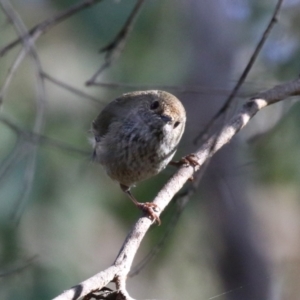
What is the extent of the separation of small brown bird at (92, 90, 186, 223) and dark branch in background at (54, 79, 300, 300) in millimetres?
505

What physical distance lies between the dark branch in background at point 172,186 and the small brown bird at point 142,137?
50 cm

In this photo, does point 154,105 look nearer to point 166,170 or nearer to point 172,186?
point 172,186

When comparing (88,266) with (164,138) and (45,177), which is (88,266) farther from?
(164,138)

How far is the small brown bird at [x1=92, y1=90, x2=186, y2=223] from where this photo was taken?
3.65m

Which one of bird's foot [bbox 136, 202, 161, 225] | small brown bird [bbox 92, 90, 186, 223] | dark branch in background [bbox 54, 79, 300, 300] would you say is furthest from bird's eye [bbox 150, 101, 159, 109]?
bird's foot [bbox 136, 202, 161, 225]

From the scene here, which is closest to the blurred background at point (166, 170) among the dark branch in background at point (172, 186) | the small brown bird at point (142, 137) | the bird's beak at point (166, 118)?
the small brown bird at point (142, 137)

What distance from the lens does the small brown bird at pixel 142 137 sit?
3.65 meters

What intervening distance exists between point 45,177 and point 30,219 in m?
Result: 0.40

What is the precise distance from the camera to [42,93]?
11.7 ft

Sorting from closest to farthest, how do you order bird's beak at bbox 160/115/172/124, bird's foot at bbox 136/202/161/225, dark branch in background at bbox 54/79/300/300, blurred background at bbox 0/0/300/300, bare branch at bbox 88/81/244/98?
dark branch in background at bbox 54/79/300/300
bird's foot at bbox 136/202/161/225
bare branch at bbox 88/81/244/98
bird's beak at bbox 160/115/172/124
blurred background at bbox 0/0/300/300

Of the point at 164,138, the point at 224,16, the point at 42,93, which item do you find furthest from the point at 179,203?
the point at 224,16

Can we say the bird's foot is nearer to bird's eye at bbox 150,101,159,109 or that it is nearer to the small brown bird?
the small brown bird

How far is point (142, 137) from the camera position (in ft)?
12.2

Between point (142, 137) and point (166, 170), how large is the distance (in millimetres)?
1090
